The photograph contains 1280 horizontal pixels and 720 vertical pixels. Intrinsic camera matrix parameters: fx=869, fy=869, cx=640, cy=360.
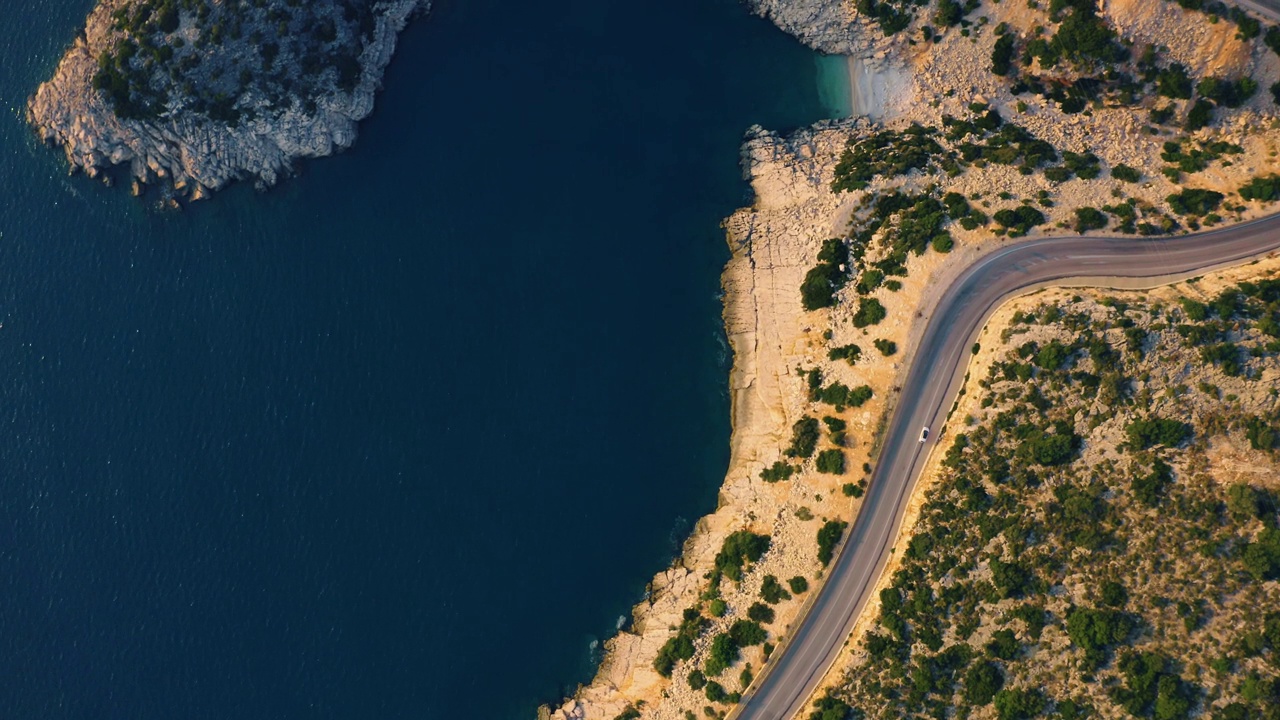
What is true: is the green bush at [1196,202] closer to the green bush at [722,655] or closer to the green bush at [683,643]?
the green bush at [722,655]

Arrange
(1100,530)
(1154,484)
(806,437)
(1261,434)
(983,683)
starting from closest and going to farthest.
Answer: (1261,434) < (1154,484) < (1100,530) < (983,683) < (806,437)

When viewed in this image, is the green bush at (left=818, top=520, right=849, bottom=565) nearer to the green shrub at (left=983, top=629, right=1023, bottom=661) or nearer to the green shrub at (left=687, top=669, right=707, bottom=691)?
the green shrub at (left=983, top=629, right=1023, bottom=661)

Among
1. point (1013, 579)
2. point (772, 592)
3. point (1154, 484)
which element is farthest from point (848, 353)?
point (1154, 484)

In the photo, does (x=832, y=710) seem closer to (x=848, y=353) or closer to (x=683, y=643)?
(x=683, y=643)

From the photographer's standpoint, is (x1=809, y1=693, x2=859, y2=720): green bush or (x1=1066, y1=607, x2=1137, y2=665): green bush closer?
(x1=1066, y1=607, x2=1137, y2=665): green bush

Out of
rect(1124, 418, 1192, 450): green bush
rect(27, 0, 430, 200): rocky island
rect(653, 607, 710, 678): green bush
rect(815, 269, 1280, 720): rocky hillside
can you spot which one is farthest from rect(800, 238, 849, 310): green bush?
rect(27, 0, 430, 200): rocky island

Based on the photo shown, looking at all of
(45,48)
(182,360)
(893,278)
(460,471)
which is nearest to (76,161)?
(45,48)
